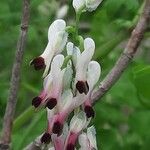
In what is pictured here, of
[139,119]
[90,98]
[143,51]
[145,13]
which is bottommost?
[143,51]

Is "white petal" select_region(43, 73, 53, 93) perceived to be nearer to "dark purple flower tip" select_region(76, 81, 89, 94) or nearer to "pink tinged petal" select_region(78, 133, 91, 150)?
"dark purple flower tip" select_region(76, 81, 89, 94)

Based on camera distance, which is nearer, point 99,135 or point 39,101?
point 39,101

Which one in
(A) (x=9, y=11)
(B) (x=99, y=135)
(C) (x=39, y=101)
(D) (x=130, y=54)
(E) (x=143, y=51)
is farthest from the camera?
(E) (x=143, y=51)

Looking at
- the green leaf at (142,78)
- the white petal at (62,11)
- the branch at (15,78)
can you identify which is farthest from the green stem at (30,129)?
the branch at (15,78)

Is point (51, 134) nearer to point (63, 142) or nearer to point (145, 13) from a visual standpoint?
point (63, 142)

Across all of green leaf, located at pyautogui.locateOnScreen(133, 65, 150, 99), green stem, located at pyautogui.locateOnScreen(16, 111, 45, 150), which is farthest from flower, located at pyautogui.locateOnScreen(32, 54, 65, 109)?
green stem, located at pyautogui.locateOnScreen(16, 111, 45, 150)

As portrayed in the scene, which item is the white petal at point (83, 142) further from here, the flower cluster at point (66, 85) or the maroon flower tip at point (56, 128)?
the maroon flower tip at point (56, 128)

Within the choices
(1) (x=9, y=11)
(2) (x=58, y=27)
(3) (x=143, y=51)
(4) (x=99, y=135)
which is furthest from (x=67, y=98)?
(3) (x=143, y=51)
